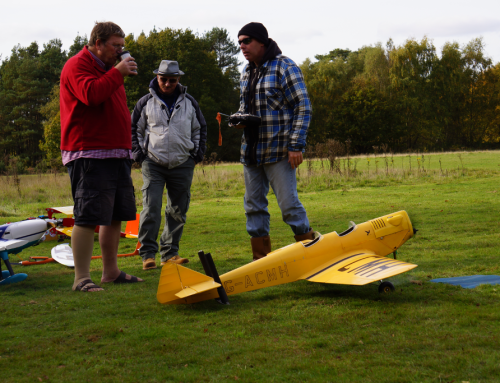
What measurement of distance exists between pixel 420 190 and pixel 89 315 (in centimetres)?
1058

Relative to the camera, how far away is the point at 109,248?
13.0 ft

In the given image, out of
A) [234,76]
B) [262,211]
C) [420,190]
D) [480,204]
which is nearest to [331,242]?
[262,211]

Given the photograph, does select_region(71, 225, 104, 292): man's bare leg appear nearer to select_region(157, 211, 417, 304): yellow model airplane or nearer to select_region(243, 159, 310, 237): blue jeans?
select_region(157, 211, 417, 304): yellow model airplane

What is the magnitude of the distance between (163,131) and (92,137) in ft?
4.03

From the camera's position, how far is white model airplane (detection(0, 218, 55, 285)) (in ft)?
12.7

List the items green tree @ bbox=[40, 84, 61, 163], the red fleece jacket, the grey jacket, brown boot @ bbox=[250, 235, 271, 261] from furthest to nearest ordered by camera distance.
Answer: green tree @ bbox=[40, 84, 61, 163]
the grey jacket
brown boot @ bbox=[250, 235, 271, 261]
the red fleece jacket

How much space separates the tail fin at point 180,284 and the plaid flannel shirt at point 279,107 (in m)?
1.55

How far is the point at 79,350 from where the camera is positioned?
94.9 inches

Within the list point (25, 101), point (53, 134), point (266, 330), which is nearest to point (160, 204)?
point (266, 330)

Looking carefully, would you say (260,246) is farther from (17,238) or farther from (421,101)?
(421,101)

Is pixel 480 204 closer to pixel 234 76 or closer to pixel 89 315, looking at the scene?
pixel 89 315

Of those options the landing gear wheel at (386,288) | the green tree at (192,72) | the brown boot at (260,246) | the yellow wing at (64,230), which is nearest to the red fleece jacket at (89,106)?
the brown boot at (260,246)

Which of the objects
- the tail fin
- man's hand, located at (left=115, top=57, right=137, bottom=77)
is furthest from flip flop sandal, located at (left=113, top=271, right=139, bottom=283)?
man's hand, located at (left=115, top=57, right=137, bottom=77)

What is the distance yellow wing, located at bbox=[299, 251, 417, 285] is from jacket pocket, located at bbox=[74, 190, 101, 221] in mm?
1780
